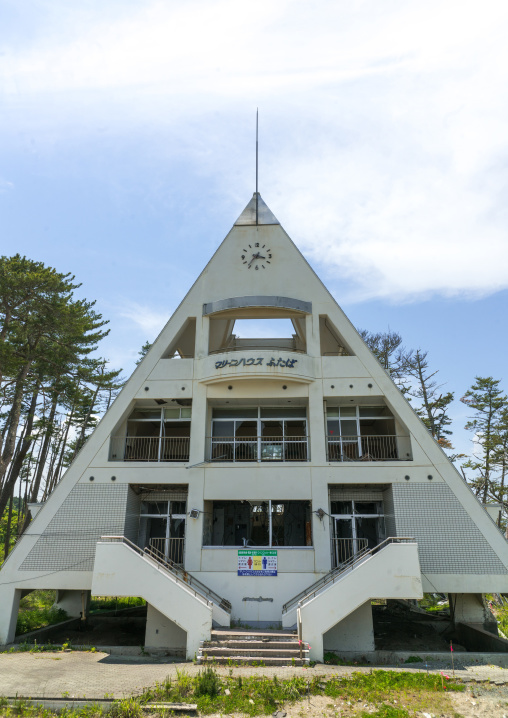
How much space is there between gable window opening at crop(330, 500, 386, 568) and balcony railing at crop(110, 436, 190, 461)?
7543 mm

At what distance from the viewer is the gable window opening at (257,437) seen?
2020 cm

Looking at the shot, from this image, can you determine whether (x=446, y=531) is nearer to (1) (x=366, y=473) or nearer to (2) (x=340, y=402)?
(1) (x=366, y=473)

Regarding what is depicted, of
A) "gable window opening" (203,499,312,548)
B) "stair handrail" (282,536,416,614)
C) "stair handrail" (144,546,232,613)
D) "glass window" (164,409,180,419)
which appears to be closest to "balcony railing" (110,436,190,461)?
"glass window" (164,409,180,419)

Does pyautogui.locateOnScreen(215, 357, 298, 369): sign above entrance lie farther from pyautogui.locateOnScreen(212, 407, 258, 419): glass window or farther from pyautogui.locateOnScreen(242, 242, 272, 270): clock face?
pyautogui.locateOnScreen(242, 242, 272, 270): clock face

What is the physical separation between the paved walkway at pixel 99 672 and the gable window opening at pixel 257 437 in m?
8.02

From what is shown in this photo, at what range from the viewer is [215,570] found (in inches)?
687

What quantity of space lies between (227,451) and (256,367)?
439 cm

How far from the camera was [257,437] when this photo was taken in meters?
20.2

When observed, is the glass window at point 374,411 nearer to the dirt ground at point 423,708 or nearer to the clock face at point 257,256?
the clock face at point 257,256

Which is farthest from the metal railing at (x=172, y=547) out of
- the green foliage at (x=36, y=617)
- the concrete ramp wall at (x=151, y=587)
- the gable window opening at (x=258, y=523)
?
the green foliage at (x=36, y=617)

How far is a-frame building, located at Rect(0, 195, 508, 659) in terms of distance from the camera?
51.1 ft

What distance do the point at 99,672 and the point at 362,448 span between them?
45.0ft

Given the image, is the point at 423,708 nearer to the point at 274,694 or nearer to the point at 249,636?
the point at 274,694

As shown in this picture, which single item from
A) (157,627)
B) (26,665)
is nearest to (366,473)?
(157,627)
